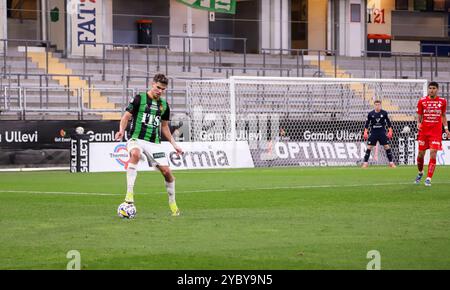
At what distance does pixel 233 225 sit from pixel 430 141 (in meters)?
8.90

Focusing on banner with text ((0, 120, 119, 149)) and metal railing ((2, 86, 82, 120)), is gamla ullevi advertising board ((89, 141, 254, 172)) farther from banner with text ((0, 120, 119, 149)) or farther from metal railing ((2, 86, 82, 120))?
metal railing ((2, 86, 82, 120))

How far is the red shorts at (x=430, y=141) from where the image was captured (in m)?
21.7

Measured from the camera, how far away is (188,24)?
4600cm

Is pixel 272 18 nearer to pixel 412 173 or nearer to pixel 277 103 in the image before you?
pixel 277 103

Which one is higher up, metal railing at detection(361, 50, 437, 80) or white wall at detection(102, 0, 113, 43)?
white wall at detection(102, 0, 113, 43)

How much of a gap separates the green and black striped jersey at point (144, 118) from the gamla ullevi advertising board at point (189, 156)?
1443 centimetres

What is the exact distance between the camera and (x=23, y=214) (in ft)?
52.0

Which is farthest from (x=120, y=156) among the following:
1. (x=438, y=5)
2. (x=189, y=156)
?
(x=438, y=5)

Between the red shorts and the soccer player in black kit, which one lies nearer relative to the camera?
the red shorts

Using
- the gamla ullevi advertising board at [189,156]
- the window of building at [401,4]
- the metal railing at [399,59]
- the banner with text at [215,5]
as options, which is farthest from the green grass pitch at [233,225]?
the window of building at [401,4]

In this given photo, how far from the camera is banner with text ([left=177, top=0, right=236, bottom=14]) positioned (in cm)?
4247

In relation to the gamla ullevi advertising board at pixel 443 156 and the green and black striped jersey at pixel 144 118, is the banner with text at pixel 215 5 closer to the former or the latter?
the gamla ullevi advertising board at pixel 443 156

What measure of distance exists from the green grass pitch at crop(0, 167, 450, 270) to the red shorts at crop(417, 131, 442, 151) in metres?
0.97

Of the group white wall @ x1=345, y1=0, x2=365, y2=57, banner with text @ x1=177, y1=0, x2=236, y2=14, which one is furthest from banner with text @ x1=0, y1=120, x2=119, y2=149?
white wall @ x1=345, y1=0, x2=365, y2=57
